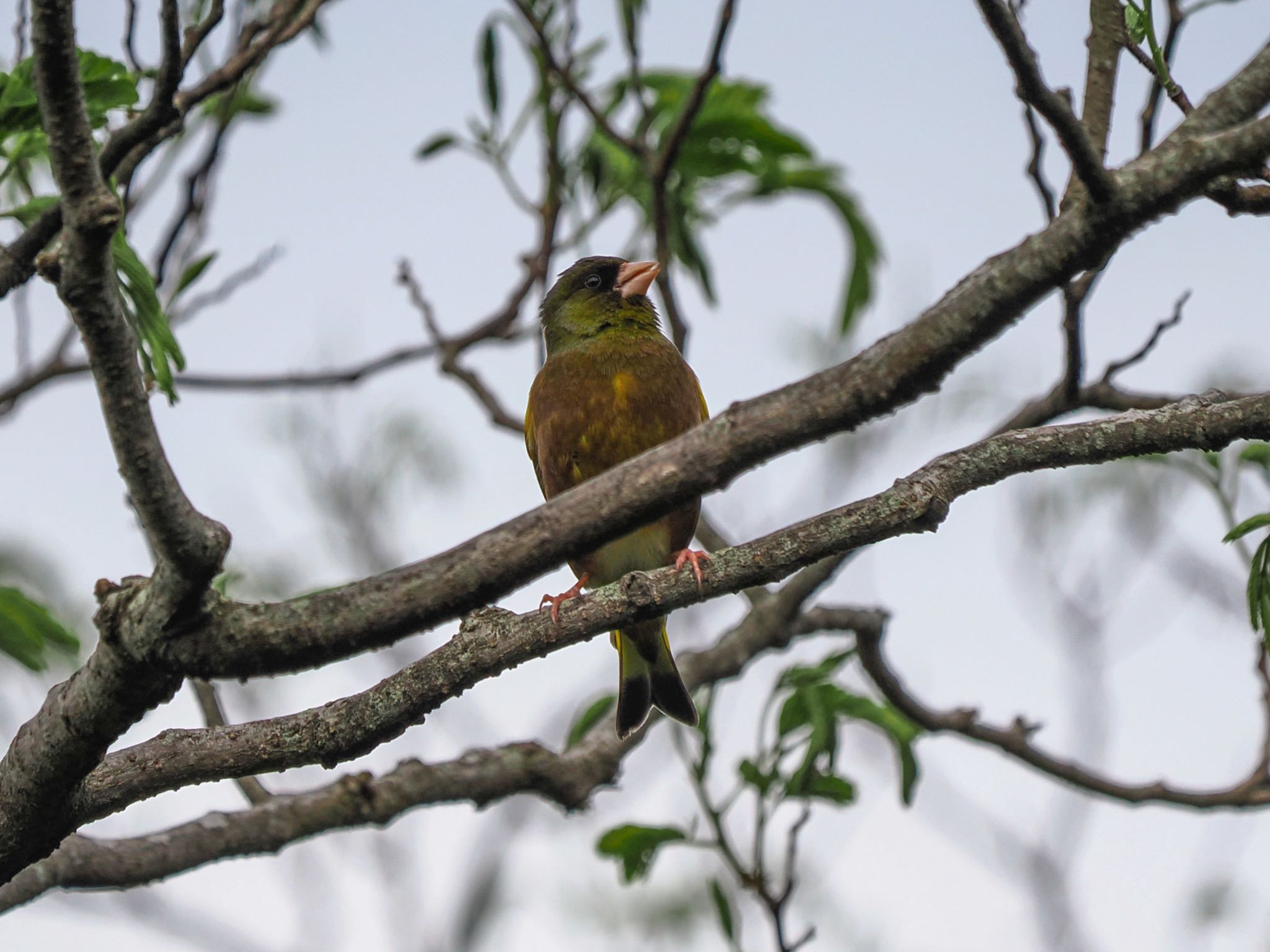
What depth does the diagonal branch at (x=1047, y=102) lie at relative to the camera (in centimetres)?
173

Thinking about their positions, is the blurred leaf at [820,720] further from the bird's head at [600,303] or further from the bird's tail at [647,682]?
the bird's head at [600,303]

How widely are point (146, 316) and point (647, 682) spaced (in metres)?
2.14

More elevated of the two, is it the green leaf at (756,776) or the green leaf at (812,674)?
the green leaf at (812,674)

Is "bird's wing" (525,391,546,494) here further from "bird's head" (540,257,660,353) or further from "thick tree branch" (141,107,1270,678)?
"thick tree branch" (141,107,1270,678)

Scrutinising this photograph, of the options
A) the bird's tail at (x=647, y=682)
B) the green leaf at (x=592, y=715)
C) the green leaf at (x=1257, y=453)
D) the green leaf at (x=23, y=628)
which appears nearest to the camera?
the green leaf at (x=23, y=628)

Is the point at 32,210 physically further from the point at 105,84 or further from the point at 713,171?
the point at 713,171

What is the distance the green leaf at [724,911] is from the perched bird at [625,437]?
1.82ft

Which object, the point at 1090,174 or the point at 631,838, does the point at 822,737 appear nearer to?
the point at 631,838

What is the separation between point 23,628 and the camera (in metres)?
2.86

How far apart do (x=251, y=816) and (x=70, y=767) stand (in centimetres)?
132

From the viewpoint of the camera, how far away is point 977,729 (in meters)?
4.22

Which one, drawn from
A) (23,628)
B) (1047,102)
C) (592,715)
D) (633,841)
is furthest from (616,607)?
(592,715)

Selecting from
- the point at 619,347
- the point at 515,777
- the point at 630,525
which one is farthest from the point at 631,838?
the point at 630,525

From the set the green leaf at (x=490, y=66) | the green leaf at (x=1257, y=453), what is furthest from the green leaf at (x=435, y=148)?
the green leaf at (x=1257, y=453)
